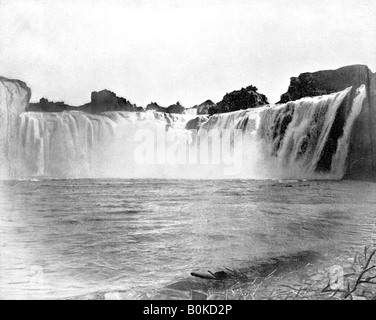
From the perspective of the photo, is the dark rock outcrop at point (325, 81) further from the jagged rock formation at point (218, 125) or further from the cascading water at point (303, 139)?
the cascading water at point (303, 139)

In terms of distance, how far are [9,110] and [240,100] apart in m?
1.67

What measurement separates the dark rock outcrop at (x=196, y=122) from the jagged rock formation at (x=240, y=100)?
0.35ft

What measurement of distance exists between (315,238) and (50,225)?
1.77 m

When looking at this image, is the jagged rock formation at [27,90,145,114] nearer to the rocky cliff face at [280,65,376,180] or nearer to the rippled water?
the rippled water

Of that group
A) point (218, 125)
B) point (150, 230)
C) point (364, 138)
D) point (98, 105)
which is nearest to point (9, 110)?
point (98, 105)

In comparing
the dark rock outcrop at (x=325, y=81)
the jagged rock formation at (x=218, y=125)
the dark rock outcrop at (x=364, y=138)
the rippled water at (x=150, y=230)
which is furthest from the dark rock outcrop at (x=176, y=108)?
the dark rock outcrop at (x=364, y=138)

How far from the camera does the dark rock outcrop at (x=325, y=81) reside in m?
3.51

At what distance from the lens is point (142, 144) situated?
381 centimetres

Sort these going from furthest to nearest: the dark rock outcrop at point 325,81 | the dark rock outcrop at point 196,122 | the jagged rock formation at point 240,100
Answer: the dark rock outcrop at point 196,122
the jagged rock formation at point 240,100
the dark rock outcrop at point 325,81

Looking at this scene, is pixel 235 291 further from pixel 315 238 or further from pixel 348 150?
pixel 348 150

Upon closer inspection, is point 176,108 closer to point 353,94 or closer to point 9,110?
point 9,110

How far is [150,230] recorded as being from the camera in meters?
3.39

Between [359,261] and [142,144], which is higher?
[142,144]
